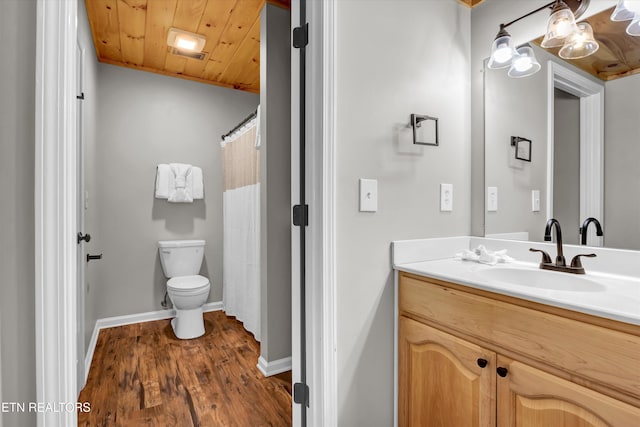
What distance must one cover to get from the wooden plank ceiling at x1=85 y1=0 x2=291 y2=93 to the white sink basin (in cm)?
206

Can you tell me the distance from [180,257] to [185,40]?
1858mm

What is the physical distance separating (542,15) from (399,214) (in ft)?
3.67

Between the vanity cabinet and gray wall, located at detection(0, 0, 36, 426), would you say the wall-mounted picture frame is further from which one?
gray wall, located at detection(0, 0, 36, 426)

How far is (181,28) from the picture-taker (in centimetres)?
240

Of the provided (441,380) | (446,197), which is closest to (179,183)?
(446,197)

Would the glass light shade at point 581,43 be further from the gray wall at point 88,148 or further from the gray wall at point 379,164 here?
the gray wall at point 88,148

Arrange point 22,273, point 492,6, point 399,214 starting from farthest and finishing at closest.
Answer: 1. point 492,6
2. point 399,214
3. point 22,273

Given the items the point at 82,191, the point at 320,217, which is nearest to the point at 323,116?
the point at 320,217

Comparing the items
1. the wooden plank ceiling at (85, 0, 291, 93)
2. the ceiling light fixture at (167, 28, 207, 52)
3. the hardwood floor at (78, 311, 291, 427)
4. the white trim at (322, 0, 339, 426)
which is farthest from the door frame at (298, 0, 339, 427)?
the ceiling light fixture at (167, 28, 207, 52)

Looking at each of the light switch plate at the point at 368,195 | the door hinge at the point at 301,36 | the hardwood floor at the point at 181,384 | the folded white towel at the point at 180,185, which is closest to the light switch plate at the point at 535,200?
the light switch plate at the point at 368,195

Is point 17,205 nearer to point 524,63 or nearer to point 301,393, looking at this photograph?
point 301,393

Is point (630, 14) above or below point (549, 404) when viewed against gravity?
above

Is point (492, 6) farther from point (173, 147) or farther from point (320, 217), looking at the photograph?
point (173, 147)

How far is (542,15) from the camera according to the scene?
4.84 feet
